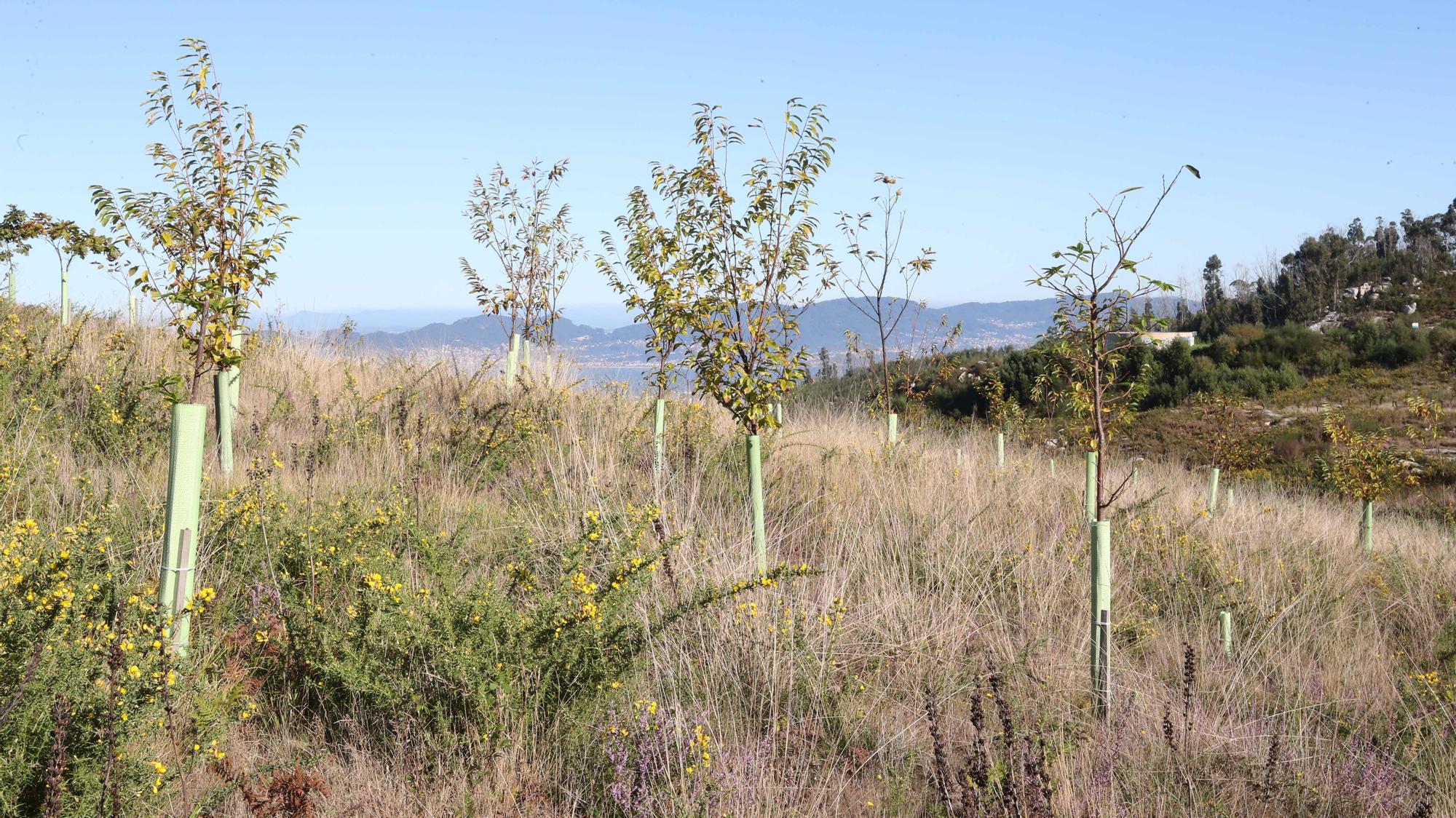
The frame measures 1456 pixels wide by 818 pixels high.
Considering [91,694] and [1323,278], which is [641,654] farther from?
[1323,278]

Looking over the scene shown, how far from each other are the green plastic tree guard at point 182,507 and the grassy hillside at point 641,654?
0.17 metres

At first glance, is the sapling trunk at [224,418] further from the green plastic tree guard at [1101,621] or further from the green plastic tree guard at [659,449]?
the green plastic tree guard at [1101,621]

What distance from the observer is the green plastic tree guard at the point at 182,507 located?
3191 millimetres

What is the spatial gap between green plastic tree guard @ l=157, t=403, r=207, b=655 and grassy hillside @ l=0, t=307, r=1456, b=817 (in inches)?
6.7

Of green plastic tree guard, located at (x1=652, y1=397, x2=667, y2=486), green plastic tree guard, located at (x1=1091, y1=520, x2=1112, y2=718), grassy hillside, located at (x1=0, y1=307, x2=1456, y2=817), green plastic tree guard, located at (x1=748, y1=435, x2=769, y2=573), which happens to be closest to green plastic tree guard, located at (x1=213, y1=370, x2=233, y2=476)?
grassy hillside, located at (x1=0, y1=307, x2=1456, y2=817)

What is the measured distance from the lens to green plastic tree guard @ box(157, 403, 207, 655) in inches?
126

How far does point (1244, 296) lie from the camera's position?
48.1m

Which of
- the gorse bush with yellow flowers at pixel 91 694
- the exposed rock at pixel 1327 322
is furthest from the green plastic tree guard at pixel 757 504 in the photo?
the exposed rock at pixel 1327 322

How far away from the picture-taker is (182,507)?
128 inches

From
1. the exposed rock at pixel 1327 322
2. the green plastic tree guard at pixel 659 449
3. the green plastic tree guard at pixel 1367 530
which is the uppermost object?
the exposed rock at pixel 1327 322

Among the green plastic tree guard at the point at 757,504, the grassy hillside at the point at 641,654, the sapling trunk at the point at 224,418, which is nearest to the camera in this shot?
the grassy hillside at the point at 641,654

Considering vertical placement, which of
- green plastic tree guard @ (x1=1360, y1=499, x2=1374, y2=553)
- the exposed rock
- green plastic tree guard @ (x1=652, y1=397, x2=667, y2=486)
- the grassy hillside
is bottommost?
green plastic tree guard @ (x1=1360, y1=499, x2=1374, y2=553)

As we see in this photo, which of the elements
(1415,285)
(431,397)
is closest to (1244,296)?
(1415,285)

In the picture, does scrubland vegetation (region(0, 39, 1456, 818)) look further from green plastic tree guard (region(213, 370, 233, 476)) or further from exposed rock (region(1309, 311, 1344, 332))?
exposed rock (region(1309, 311, 1344, 332))
